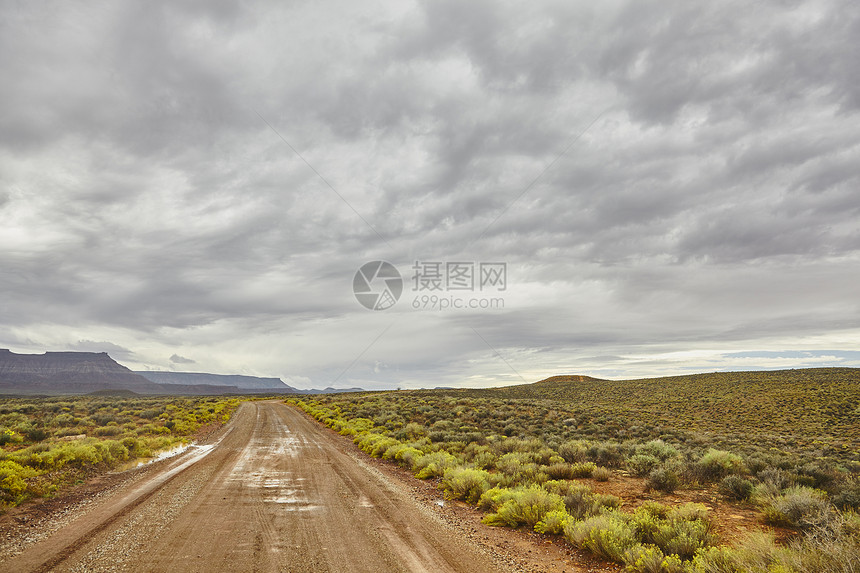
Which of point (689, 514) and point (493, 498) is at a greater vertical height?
point (689, 514)

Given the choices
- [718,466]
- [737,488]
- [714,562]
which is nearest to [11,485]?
[714,562]

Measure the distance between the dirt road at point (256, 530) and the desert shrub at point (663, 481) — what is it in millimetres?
6414

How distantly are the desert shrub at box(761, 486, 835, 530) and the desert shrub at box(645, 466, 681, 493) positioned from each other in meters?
2.55

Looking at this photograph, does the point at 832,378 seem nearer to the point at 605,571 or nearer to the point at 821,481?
the point at 821,481

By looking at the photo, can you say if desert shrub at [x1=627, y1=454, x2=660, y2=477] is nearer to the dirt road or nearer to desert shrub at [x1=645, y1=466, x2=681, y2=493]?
desert shrub at [x1=645, y1=466, x2=681, y2=493]

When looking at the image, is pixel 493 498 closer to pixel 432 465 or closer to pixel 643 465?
pixel 432 465

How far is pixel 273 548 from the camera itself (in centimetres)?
738

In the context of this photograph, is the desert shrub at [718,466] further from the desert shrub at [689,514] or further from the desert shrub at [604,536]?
the desert shrub at [604,536]

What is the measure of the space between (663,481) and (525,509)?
15.9 ft

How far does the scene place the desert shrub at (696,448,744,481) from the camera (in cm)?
1273

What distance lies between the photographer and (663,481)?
1149 centimetres

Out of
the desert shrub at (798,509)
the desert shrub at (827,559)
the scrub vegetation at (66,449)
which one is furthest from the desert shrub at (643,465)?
the scrub vegetation at (66,449)

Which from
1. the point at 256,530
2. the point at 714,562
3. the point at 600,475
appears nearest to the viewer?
the point at 714,562

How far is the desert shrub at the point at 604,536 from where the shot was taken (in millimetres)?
7305
